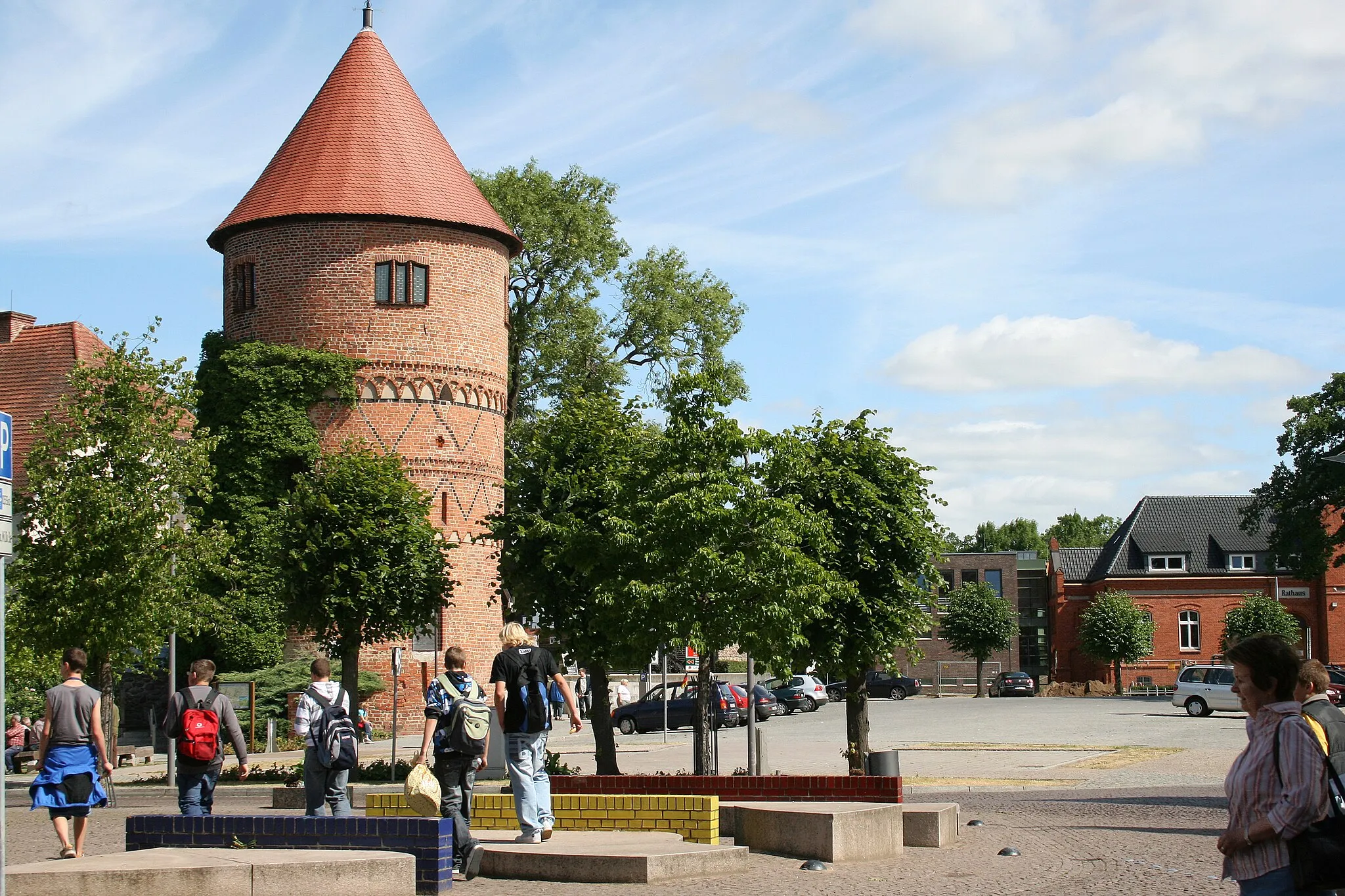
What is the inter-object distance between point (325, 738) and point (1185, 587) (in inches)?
2726

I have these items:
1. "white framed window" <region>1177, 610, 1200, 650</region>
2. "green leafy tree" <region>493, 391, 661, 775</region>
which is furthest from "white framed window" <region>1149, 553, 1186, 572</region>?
"green leafy tree" <region>493, 391, 661, 775</region>

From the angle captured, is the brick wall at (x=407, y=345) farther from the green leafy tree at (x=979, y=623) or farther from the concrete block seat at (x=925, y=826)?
the green leafy tree at (x=979, y=623)

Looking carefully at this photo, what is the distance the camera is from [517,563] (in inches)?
1009

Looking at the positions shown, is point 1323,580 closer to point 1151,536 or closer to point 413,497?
point 1151,536

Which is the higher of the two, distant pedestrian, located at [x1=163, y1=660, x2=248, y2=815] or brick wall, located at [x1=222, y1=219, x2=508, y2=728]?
brick wall, located at [x1=222, y1=219, x2=508, y2=728]

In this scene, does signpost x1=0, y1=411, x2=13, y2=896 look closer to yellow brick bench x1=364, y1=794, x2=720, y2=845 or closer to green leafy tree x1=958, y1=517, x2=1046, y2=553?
yellow brick bench x1=364, y1=794, x2=720, y2=845

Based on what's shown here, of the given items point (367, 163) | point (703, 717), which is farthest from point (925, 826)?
point (367, 163)

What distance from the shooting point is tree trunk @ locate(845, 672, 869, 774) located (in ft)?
70.9

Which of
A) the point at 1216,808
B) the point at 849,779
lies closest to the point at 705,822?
the point at 849,779

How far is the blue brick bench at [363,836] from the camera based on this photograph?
1009 centimetres

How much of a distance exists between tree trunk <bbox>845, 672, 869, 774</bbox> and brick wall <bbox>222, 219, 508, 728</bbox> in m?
16.4

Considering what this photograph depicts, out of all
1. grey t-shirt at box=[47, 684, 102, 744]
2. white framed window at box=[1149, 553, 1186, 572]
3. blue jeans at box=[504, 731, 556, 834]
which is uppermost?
white framed window at box=[1149, 553, 1186, 572]

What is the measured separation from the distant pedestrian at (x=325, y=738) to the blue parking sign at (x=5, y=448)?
4.09 m

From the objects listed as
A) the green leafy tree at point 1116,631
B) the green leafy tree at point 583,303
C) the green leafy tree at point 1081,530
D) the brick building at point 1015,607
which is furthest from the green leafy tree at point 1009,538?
the green leafy tree at point 583,303
